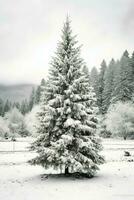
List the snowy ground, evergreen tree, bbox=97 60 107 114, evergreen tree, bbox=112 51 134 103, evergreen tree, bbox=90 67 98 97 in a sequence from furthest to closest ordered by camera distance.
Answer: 1. evergreen tree, bbox=90 67 98 97
2. evergreen tree, bbox=97 60 107 114
3. evergreen tree, bbox=112 51 134 103
4. the snowy ground

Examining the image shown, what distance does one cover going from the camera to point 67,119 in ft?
59.6

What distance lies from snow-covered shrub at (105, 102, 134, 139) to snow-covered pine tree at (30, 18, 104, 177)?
38579 millimetres

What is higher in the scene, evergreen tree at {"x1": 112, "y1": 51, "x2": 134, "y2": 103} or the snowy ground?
evergreen tree at {"x1": 112, "y1": 51, "x2": 134, "y2": 103}

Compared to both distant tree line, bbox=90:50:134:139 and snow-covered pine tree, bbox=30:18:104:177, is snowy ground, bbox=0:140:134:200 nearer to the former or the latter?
snow-covered pine tree, bbox=30:18:104:177

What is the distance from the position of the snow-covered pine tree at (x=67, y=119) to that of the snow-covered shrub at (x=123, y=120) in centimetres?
3858

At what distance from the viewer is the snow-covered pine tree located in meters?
17.6

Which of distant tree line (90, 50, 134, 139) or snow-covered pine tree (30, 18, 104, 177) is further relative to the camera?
distant tree line (90, 50, 134, 139)

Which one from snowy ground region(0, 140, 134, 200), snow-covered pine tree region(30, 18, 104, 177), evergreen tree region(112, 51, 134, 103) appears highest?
evergreen tree region(112, 51, 134, 103)

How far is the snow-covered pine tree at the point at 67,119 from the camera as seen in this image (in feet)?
57.9

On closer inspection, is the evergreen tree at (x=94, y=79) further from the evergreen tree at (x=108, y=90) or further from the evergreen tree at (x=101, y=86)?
the evergreen tree at (x=108, y=90)

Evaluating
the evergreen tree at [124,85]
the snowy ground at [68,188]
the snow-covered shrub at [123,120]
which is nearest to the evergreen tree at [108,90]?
the evergreen tree at [124,85]

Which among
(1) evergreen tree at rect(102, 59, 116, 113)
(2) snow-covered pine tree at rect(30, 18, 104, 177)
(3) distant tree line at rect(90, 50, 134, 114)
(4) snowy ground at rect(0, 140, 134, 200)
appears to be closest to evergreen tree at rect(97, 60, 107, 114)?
(3) distant tree line at rect(90, 50, 134, 114)

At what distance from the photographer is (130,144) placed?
4766 centimetres

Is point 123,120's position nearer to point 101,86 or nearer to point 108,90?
point 108,90
